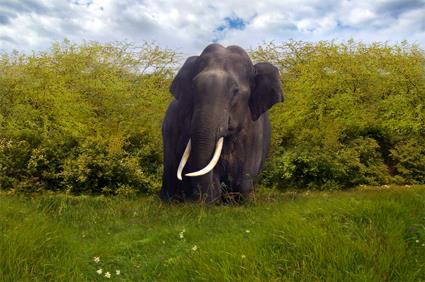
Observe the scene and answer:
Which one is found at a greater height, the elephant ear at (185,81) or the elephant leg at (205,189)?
the elephant ear at (185,81)

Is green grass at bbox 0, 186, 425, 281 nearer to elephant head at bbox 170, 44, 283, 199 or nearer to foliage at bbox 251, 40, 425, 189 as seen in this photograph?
elephant head at bbox 170, 44, 283, 199

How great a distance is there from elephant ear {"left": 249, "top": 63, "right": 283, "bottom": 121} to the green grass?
247 cm

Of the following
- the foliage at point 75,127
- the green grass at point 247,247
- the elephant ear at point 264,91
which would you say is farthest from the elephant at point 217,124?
the foliage at point 75,127

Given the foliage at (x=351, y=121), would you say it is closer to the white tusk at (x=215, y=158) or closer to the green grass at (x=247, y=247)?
the white tusk at (x=215, y=158)

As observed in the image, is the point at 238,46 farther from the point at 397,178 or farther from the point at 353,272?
the point at 397,178

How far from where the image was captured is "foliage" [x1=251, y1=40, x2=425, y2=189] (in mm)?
13586

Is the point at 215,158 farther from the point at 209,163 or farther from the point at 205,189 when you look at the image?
the point at 205,189

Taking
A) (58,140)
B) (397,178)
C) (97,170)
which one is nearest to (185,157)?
(97,170)

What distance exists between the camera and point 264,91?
7.69 metres

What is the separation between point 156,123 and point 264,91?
6621mm

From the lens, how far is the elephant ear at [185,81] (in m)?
7.51

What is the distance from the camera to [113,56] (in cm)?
1764

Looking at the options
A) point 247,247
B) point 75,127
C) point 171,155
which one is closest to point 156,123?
point 75,127

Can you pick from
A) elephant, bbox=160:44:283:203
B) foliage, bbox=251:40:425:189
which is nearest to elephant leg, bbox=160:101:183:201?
elephant, bbox=160:44:283:203
